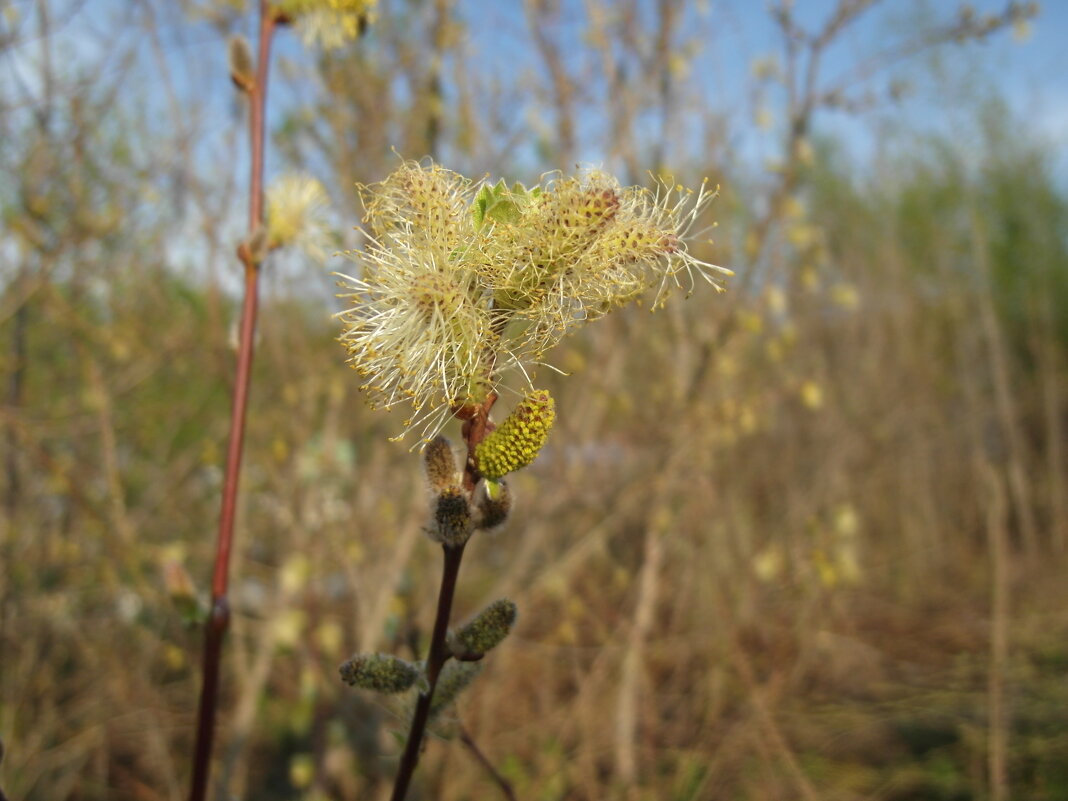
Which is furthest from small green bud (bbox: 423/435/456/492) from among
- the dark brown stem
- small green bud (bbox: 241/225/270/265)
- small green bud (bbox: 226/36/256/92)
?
small green bud (bbox: 226/36/256/92)

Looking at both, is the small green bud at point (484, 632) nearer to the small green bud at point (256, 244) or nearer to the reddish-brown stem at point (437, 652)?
the reddish-brown stem at point (437, 652)

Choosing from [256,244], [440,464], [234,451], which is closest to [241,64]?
[256,244]

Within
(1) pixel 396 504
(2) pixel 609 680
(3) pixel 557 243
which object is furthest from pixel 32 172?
(2) pixel 609 680

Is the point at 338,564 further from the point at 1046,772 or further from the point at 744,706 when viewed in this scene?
the point at 1046,772

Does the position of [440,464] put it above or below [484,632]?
above

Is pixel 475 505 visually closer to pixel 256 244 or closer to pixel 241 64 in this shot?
pixel 256 244

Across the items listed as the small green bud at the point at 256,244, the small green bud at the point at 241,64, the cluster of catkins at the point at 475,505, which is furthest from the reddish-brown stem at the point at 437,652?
the small green bud at the point at 241,64
